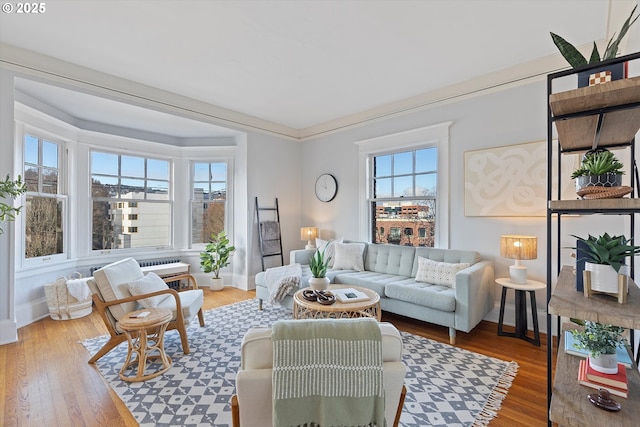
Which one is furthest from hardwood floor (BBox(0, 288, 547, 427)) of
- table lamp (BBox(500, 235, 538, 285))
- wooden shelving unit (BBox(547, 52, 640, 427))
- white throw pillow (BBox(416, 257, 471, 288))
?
wooden shelving unit (BBox(547, 52, 640, 427))

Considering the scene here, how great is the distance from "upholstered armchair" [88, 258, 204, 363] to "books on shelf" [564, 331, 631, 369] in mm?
2808

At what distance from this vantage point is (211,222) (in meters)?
5.46

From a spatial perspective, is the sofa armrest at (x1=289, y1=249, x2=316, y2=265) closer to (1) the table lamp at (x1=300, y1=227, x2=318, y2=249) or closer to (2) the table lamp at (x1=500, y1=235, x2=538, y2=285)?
(1) the table lamp at (x1=300, y1=227, x2=318, y2=249)

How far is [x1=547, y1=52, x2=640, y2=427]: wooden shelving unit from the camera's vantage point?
935mm

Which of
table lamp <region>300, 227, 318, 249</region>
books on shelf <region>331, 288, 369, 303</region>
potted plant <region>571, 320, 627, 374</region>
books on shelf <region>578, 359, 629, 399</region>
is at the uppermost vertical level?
table lamp <region>300, 227, 318, 249</region>

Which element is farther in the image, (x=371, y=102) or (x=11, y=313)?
(x=371, y=102)

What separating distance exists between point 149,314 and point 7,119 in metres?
2.44

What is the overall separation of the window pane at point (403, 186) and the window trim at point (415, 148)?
42cm

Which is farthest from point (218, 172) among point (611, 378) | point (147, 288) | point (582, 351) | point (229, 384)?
point (611, 378)

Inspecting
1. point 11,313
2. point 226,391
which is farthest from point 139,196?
point 226,391

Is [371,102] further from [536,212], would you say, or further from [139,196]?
[139,196]

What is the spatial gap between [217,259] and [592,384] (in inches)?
191

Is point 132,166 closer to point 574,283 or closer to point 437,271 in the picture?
point 437,271

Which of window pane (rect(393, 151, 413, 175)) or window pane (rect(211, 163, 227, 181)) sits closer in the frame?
window pane (rect(393, 151, 413, 175))
